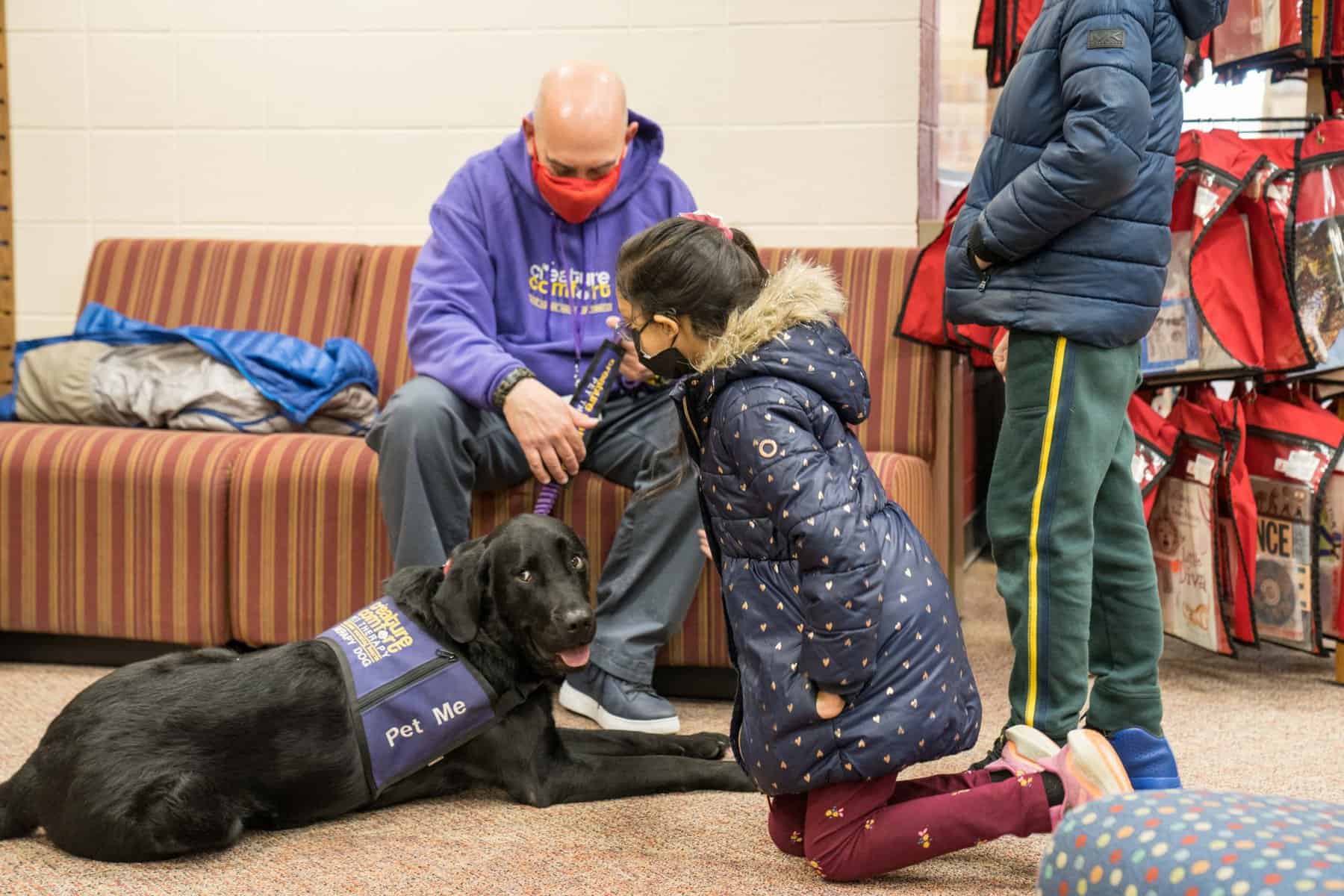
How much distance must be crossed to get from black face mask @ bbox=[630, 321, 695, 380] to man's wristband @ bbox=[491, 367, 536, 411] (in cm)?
67

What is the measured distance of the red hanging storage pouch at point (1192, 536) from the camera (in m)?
2.66

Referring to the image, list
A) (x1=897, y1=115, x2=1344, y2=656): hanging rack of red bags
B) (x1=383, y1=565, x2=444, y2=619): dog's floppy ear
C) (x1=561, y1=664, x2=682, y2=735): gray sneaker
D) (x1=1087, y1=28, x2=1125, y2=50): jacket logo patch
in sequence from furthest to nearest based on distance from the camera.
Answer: (x1=897, y1=115, x2=1344, y2=656): hanging rack of red bags
(x1=561, y1=664, x2=682, y2=735): gray sneaker
(x1=383, y1=565, x2=444, y2=619): dog's floppy ear
(x1=1087, y1=28, x2=1125, y2=50): jacket logo patch

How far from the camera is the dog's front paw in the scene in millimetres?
2121

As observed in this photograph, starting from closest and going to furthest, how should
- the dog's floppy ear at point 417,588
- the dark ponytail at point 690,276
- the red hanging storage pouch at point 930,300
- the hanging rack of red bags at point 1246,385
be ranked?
the dark ponytail at point 690,276 → the dog's floppy ear at point 417,588 → the hanging rack of red bags at point 1246,385 → the red hanging storage pouch at point 930,300

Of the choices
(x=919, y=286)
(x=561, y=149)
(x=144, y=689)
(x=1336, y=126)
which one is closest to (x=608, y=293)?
(x=561, y=149)

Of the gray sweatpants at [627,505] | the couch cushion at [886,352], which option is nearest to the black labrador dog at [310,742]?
the gray sweatpants at [627,505]

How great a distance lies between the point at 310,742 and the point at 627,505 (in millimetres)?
846

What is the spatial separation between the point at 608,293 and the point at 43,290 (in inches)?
77.3

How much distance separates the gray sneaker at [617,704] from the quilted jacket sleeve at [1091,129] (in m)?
1.04

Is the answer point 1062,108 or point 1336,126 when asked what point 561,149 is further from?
point 1336,126

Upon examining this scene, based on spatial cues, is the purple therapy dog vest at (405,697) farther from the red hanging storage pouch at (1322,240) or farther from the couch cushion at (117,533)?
the red hanging storage pouch at (1322,240)

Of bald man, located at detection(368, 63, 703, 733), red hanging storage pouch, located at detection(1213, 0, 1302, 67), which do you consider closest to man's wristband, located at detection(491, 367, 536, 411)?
bald man, located at detection(368, 63, 703, 733)

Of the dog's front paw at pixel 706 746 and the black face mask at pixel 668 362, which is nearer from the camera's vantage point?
the black face mask at pixel 668 362

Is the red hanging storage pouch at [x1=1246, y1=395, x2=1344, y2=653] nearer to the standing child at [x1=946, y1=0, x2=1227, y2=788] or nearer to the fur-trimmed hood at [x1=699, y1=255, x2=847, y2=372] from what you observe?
the standing child at [x1=946, y1=0, x2=1227, y2=788]
